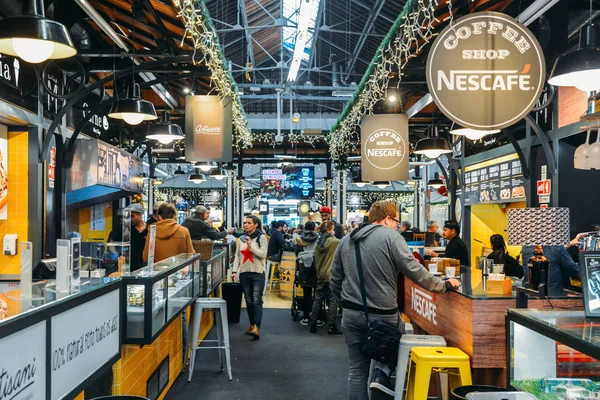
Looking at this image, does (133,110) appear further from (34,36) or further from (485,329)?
(485,329)

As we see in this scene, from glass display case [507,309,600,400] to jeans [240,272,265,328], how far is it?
4.79 metres

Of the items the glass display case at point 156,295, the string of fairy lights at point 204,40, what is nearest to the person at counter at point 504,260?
the glass display case at point 156,295

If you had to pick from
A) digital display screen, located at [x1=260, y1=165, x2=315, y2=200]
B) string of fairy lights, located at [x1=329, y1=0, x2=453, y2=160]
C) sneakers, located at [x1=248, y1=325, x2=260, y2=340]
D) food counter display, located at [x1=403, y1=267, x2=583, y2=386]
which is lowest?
sneakers, located at [x1=248, y1=325, x2=260, y2=340]

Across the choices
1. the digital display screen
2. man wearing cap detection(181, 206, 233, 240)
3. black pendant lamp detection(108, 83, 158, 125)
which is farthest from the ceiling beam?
black pendant lamp detection(108, 83, 158, 125)

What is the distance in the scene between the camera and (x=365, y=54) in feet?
53.0

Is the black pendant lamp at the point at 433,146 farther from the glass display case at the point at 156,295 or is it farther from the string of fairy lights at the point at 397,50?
the glass display case at the point at 156,295

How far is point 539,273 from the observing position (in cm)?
358

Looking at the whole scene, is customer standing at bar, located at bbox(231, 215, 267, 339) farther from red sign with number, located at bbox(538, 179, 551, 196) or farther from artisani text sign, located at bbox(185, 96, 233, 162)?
red sign with number, located at bbox(538, 179, 551, 196)

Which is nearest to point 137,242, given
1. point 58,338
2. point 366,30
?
point 58,338

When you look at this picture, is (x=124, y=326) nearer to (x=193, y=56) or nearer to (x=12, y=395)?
(x=12, y=395)

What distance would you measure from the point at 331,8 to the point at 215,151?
8.12 meters

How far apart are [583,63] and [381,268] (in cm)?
187

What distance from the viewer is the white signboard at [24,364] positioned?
6.77ft

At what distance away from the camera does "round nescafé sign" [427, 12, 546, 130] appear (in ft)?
11.8
